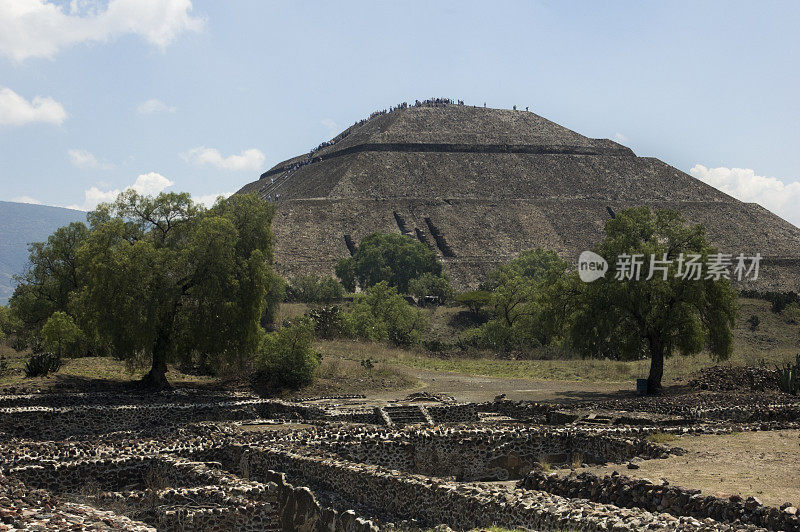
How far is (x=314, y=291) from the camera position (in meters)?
69.1

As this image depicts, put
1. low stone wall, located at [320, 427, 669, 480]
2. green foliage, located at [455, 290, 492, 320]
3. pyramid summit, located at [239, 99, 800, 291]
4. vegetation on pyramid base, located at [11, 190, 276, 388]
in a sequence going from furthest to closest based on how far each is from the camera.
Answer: pyramid summit, located at [239, 99, 800, 291] < green foliage, located at [455, 290, 492, 320] < vegetation on pyramid base, located at [11, 190, 276, 388] < low stone wall, located at [320, 427, 669, 480]

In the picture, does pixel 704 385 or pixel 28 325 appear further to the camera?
pixel 28 325

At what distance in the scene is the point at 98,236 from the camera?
1082 inches

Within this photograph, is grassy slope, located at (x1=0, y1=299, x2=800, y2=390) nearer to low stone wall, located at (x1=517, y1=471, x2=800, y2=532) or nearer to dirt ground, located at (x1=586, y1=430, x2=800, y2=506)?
dirt ground, located at (x1=586, y1=430, x2=800, y2=506)

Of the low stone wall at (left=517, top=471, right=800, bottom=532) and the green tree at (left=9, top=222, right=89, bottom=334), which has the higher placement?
the green tree at (left=9, top=222, right=89, bottom=334)

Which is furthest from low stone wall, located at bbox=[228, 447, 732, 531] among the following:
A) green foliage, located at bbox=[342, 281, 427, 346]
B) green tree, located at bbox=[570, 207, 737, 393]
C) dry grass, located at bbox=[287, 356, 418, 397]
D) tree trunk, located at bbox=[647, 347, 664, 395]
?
green foliage, located at bbox=[342, 281, 427, 346]

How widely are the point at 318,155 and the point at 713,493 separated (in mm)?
128517

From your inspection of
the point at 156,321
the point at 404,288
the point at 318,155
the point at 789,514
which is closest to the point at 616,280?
the point at 156,321

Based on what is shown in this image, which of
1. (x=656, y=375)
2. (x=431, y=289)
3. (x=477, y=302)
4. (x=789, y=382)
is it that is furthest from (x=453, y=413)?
(x=431, y=289)

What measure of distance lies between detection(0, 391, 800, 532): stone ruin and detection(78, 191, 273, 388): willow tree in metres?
2.30

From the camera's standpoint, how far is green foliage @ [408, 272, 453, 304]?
71.1 metres

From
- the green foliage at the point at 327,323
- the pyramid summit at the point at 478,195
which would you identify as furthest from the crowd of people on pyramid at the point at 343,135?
the green foliage at the point at 327,323

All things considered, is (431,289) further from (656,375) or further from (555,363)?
(656,375)

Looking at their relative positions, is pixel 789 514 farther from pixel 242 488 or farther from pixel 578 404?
pixel 578 404
